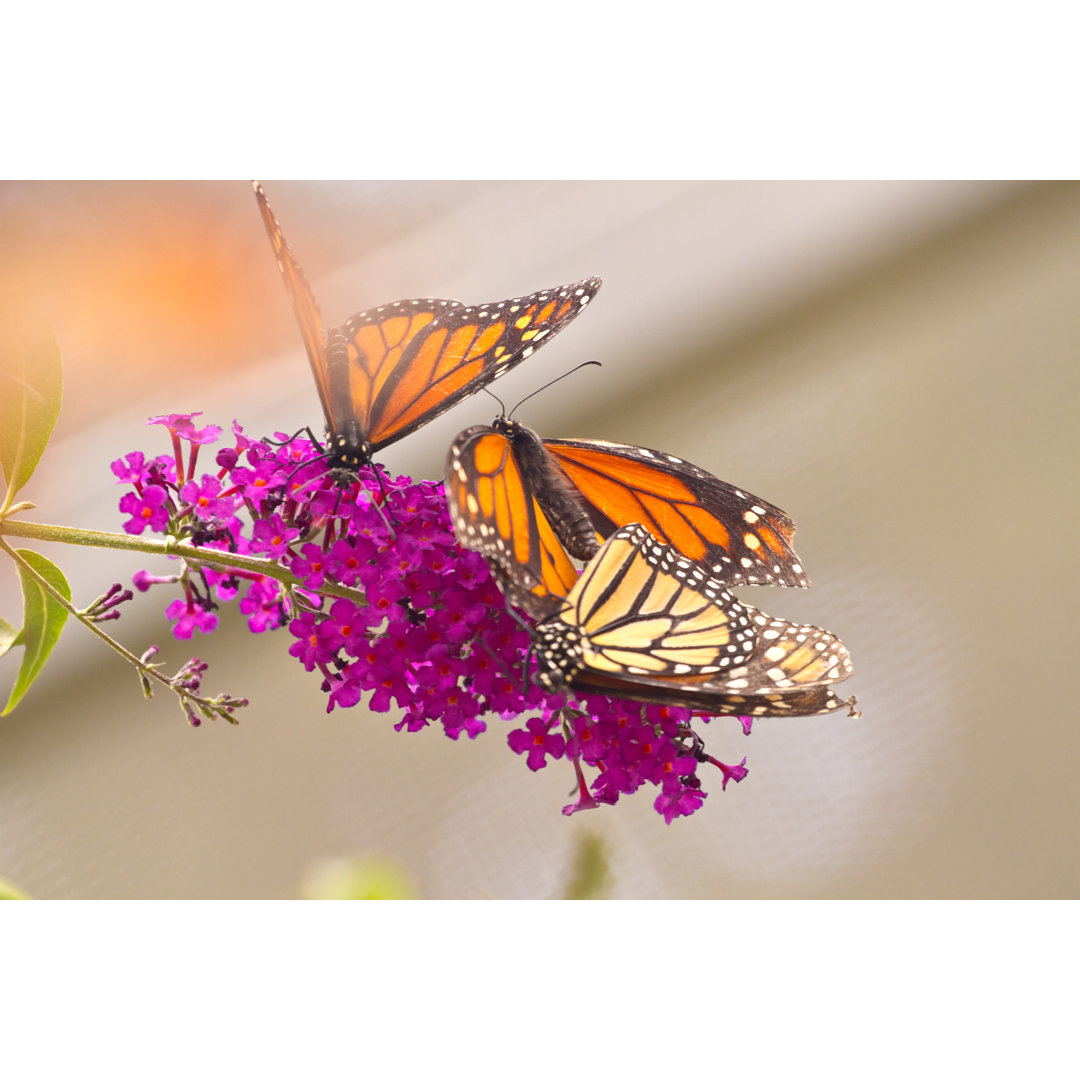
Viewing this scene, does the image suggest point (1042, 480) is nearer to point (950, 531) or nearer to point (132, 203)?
point (950, 531)

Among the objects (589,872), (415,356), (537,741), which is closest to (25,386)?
(415,356)

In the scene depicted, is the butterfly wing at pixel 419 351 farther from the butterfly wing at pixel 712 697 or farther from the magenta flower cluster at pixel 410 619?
the butterfly wing at pixel 712 697

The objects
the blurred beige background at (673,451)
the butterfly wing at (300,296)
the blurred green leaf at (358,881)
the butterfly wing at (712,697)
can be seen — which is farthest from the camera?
the blurred beige background at (673,451)

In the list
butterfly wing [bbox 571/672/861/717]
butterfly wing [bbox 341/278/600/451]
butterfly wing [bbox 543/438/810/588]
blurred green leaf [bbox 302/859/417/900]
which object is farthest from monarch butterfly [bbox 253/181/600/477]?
blurred green leaf [bbox 302/859/417/900]

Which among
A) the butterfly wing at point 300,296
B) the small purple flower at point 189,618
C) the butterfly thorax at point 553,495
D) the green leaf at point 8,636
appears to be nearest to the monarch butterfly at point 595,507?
the butterfly thorax at point 553,495

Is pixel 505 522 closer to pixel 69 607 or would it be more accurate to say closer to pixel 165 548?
Result: pixel 165 548

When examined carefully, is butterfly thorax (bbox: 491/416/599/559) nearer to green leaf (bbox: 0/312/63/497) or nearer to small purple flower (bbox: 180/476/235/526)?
small purple flower (bbox: 180/476/235/526)

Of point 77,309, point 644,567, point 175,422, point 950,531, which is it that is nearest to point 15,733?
point 77,309
